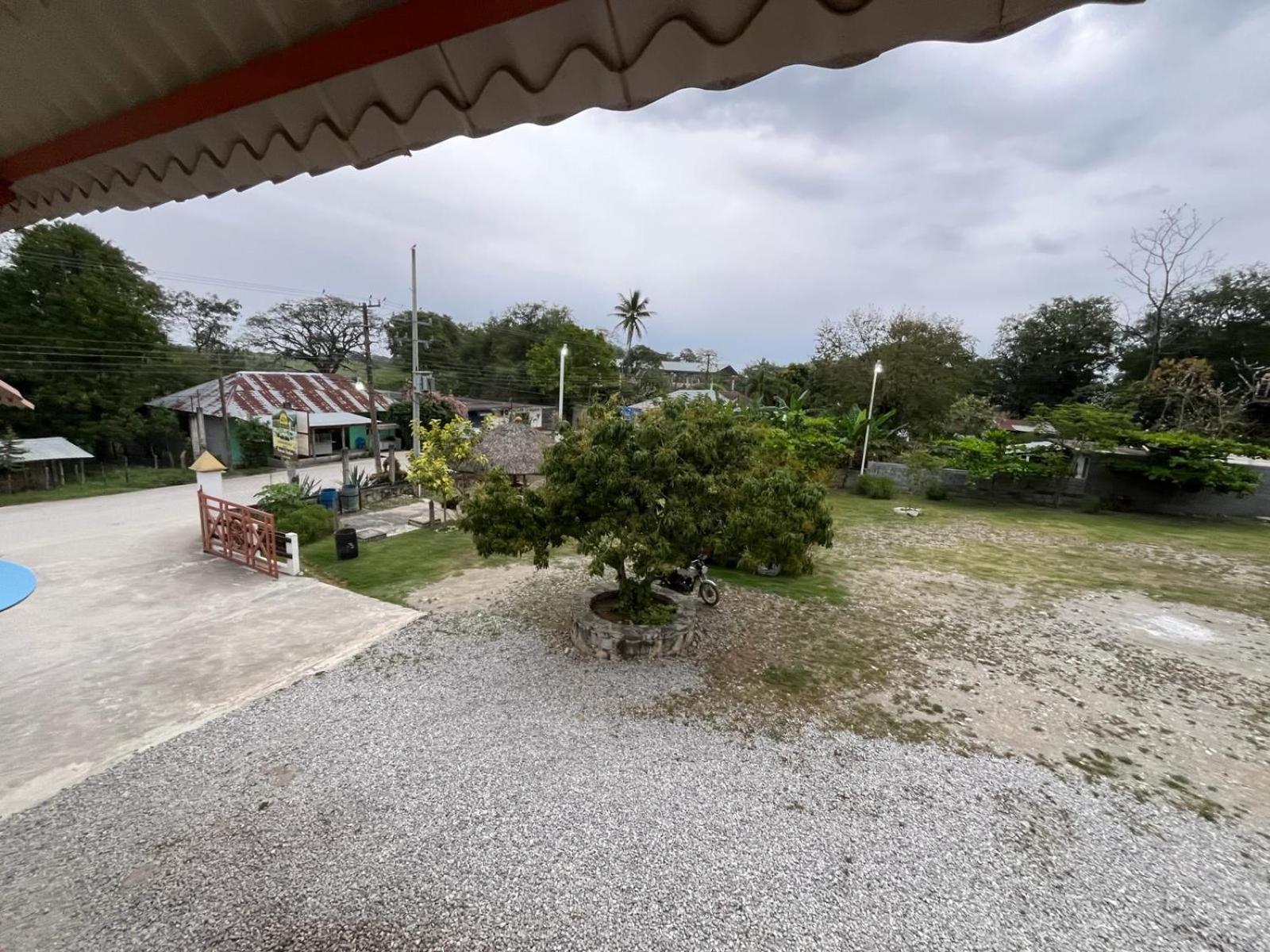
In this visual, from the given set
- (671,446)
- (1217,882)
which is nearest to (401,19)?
(671,446)

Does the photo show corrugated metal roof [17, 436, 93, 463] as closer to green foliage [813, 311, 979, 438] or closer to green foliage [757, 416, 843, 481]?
green foliage [757, 416, 843, 481]

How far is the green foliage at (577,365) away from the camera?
3750cm

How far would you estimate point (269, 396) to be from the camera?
24.6 meters

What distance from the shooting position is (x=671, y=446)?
5.89 m

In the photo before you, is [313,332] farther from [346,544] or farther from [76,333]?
[346,544]

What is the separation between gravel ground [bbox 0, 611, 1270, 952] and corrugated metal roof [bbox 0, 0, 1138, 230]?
4.43 metres

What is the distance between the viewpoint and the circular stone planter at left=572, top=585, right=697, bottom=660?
21.5ft

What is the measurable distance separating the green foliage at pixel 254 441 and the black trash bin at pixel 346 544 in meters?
15.2

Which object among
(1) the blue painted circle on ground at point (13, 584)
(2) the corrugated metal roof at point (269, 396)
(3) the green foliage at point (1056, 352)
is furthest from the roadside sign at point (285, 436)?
(3) the green foliage at point (1056, 352)

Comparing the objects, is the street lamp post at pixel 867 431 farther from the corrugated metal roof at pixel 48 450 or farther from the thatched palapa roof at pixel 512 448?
the corrugated metal roof at pixel 48 450

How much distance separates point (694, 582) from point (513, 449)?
10.3m

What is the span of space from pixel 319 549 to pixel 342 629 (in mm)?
4561

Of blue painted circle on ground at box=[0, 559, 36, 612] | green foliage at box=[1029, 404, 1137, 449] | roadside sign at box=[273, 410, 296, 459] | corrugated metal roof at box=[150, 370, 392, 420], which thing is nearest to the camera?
blue painted circle on ground at box=[0, 559, 36, 612]

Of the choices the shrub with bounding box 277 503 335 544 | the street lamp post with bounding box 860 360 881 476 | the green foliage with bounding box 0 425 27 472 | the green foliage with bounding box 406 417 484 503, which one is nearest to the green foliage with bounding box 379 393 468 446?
the green foliage with bounding box 0 425 27 472
